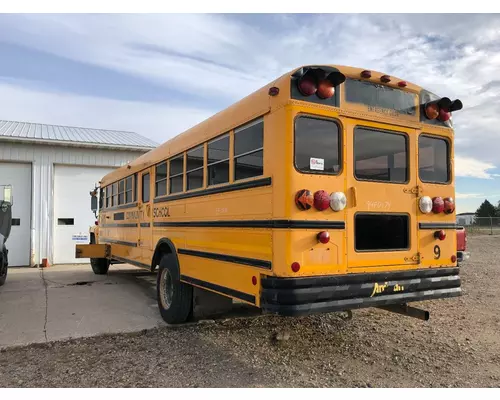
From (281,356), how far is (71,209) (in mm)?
10466

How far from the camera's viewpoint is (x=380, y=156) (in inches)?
159

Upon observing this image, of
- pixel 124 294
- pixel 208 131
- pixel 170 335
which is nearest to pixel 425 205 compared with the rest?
pixel 208 131

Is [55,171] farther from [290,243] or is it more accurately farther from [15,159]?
[290,243]

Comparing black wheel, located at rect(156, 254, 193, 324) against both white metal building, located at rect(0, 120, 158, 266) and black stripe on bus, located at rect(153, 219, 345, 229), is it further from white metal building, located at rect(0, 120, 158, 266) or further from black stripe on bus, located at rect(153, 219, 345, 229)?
white metal building, located at rect(0, 120, 158, 266)

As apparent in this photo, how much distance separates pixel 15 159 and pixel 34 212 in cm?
157

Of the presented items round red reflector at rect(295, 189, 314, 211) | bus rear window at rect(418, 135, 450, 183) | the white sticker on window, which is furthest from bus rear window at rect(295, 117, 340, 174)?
bus rear window at rect(418, 135, 450, 183)

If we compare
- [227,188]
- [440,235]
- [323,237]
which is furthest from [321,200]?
[440,235]

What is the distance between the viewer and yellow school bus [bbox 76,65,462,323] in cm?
347

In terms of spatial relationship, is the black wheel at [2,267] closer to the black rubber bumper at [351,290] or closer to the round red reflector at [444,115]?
the black rubber bumper at [351,290]

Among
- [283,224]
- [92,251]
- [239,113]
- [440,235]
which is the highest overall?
[239,113]

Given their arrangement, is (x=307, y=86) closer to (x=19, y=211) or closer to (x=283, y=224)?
(x=283, y=224)

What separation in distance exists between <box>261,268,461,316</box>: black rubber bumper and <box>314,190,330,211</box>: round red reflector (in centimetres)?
57

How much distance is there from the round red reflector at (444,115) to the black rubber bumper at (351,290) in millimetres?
1540

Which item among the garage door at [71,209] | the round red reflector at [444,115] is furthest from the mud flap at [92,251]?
the round red reflector at [444,115]
